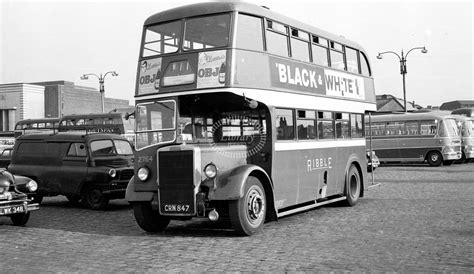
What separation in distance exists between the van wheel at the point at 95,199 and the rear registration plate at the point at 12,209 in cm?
315

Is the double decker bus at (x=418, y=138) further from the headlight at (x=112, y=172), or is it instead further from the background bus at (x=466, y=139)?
the headlight at (x=112, y=172)

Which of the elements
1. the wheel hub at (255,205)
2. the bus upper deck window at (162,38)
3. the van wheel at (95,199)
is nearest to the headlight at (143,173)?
the wheel hub at (255,205)

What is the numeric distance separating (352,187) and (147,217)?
5934mm

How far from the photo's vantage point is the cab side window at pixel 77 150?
1410 cm

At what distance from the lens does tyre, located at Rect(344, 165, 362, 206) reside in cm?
1298

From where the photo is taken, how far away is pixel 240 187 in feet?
28.1

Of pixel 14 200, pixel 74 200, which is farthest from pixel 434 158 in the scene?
pixel 14 200

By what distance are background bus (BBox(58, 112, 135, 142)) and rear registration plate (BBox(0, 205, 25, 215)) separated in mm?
21684

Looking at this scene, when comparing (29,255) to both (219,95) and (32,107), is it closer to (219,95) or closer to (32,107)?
(219,95)

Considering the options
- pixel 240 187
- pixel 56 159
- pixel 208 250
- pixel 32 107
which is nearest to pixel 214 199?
pixel 240 187

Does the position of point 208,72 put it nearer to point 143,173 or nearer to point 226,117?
point 226,117

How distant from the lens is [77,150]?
559 inches

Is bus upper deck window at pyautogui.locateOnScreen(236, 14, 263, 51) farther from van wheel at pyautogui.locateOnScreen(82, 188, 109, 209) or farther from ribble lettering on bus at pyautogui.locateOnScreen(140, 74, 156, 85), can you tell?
van wheel at pyautogui.locateOnScreen(82, 188, 109, 209)

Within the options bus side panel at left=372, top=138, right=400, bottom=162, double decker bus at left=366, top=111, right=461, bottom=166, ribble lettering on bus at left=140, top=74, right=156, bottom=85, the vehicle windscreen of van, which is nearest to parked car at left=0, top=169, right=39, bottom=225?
the vehicle windscreen of van
